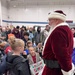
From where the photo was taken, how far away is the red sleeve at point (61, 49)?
6.27 feet

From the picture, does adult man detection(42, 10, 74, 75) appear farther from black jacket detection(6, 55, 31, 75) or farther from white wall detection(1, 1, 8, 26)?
white wall detection(1, 1, 8, 26)

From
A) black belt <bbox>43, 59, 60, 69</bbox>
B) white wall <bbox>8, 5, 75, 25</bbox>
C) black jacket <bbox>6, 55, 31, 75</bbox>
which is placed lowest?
black jacket <bbox>6, 55, 31, 75</bbox>

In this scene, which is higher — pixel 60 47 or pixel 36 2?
pixel 36 2

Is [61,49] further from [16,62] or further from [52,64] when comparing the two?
[16,62]

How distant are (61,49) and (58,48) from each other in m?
0.03

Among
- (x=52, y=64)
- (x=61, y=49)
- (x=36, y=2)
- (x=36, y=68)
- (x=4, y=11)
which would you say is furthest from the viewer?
(x=36, y=2)

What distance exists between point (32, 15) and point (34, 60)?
1470 cm

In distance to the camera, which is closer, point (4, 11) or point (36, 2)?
point (4, 11)

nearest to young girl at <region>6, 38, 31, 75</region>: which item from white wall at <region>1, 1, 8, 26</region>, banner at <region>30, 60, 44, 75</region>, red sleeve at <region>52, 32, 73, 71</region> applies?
banner at <region>30, 60, 44, 75</region>

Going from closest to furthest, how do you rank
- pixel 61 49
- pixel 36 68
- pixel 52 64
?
pixel 61 49 < pixel 52 64 < pixel 36 68

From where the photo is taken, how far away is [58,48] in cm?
192

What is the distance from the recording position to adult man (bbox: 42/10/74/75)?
1919 millimetres

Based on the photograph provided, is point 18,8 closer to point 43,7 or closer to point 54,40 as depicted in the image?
point 43,7

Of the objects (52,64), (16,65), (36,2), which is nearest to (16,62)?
(16,65)
